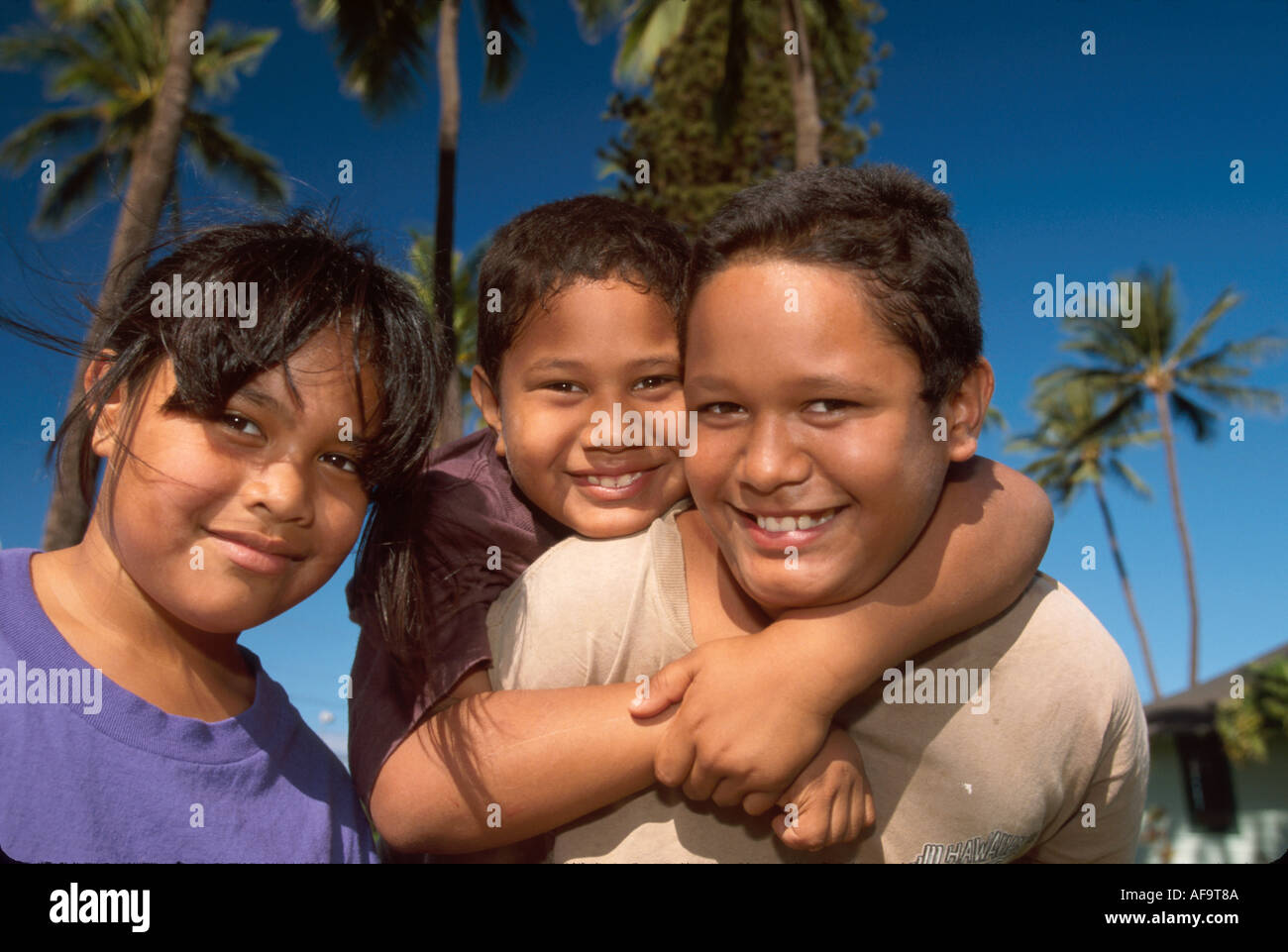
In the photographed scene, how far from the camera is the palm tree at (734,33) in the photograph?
10078mm

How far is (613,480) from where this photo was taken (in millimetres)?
1826

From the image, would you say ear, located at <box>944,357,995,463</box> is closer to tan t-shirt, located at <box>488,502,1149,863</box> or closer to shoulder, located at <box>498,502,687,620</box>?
tan t-shirt, located at <box>488,502,1149,863</box>

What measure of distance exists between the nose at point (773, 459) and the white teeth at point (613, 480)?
51 cm

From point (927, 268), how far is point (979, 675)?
2.04ft

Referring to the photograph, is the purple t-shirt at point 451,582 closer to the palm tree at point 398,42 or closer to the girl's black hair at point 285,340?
the girl's black hair at point 285,340

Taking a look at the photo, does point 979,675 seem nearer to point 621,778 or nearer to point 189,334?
point 621,778

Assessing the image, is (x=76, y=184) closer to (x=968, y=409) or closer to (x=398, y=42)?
(x=398, y=42)

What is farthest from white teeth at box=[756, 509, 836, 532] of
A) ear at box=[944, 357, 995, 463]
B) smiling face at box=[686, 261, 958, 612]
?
ear at box=[944, 357, 995, 463]

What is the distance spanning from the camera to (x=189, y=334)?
148cm

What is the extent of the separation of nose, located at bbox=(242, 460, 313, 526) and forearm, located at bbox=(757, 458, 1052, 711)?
72 cm

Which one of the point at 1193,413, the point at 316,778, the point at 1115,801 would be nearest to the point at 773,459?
the point at 1115,801

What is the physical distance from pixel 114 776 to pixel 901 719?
121cm

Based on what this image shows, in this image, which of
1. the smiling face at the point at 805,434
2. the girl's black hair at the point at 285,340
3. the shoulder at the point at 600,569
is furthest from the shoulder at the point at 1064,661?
the girl's black hair at the point at 285,340

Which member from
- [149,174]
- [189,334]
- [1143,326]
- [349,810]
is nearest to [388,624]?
[349,810]
